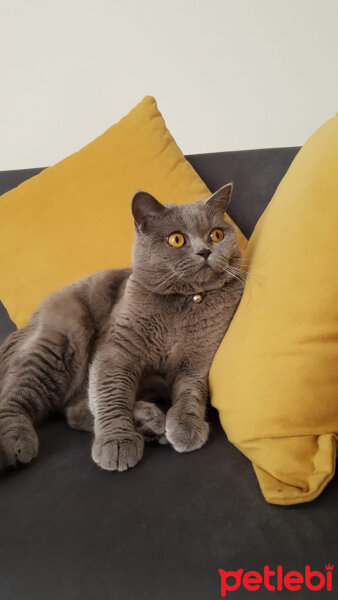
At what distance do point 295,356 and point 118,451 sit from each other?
409 millimetres

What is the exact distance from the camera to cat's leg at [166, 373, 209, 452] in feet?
3.22

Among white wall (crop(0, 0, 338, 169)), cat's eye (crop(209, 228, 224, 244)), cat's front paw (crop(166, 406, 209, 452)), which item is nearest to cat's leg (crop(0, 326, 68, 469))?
cat's front paw (crop(166, 406, 209, 452))

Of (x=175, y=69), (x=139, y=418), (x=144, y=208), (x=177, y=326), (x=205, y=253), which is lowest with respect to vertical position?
(x=139, y=418)

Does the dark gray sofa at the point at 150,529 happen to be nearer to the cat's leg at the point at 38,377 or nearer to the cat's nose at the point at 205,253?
the cat's leg at the point at 38,377

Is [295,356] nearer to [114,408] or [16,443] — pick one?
[114,408]

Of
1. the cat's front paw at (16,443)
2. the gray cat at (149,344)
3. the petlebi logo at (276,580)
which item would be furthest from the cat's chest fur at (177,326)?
the petlebi logo at (276,580)

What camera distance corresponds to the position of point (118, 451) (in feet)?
3.04

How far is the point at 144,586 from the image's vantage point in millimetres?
654

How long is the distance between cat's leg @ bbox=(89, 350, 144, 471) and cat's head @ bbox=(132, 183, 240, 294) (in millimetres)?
221

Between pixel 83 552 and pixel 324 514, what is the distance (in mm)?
394

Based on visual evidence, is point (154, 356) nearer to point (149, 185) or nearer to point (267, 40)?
point (149, 185)

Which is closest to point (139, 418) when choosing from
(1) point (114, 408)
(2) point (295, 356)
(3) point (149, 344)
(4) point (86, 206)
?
(1) point (114, 408)

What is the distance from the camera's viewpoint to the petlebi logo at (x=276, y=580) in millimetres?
628

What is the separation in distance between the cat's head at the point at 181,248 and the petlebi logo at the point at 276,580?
67cm
